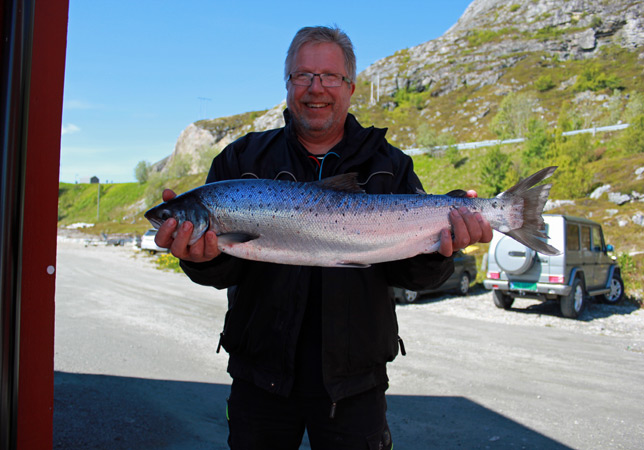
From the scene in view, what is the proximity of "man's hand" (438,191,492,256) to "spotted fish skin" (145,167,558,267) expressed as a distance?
0.07 metres

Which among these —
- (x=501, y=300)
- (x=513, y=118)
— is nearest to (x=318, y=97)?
(x=501, y=300)

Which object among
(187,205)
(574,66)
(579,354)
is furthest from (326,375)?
(574,66)

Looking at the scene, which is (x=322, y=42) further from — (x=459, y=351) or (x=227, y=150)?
(x=459, y=351)

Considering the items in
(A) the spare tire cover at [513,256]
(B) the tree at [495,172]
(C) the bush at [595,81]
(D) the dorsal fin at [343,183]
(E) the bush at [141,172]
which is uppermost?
(C) the bush at [595,81]

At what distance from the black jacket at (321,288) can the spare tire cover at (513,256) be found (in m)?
11.3

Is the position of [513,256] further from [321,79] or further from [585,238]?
[321,79]

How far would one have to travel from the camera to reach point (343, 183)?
9.25 ft

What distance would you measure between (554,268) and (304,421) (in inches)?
483

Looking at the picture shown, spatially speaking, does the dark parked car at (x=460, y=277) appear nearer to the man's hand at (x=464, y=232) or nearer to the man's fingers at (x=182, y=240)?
the man's hand at (x=464, y=232)

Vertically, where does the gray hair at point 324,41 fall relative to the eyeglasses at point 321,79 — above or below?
above

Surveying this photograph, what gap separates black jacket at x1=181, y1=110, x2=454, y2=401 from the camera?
255cm

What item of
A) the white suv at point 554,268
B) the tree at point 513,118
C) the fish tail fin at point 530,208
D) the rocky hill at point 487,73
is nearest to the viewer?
the fish tail fin at point 530,208

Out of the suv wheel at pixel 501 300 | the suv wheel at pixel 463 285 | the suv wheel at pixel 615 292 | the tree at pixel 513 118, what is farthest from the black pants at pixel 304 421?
the tree at pixel 513 118

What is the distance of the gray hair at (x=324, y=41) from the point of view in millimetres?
2979
